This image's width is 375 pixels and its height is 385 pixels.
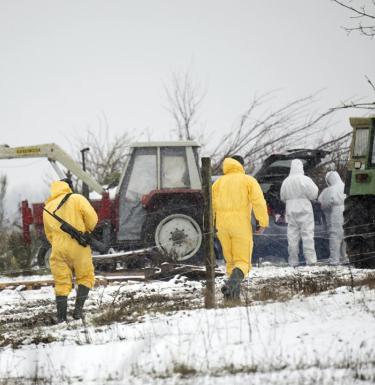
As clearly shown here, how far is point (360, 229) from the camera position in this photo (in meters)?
9.48

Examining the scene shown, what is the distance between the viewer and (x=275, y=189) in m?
13.0

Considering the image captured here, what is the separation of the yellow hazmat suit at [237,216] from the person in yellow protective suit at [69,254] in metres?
1.41

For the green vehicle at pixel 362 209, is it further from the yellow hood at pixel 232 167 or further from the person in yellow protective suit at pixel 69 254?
the person in yellow protective suit at pixel 69 254

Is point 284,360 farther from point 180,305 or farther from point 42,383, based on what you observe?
point 180,305

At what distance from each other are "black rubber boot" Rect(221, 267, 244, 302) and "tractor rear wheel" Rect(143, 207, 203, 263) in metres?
4.24

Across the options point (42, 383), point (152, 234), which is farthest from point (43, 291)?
point (42, 383)

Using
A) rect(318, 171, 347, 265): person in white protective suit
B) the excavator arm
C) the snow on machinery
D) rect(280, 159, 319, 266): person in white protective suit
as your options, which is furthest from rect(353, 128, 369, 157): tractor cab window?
the excavator arm

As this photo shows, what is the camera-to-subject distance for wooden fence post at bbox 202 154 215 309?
22.1ft

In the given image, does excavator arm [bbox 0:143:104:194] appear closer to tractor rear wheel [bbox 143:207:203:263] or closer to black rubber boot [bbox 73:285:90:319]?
tractor rear wheel [bbox 143:207:203:263]

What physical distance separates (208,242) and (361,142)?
4.29 meters

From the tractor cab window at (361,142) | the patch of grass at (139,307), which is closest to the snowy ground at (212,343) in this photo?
the patch of grass at (139,307)

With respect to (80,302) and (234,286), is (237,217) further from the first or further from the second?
(80,302)

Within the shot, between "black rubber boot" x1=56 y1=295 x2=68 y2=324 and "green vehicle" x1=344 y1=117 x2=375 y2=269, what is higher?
"green vehicle" x1=344 y1=117 x2=375 y2=269

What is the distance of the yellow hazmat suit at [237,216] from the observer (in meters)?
7.41
